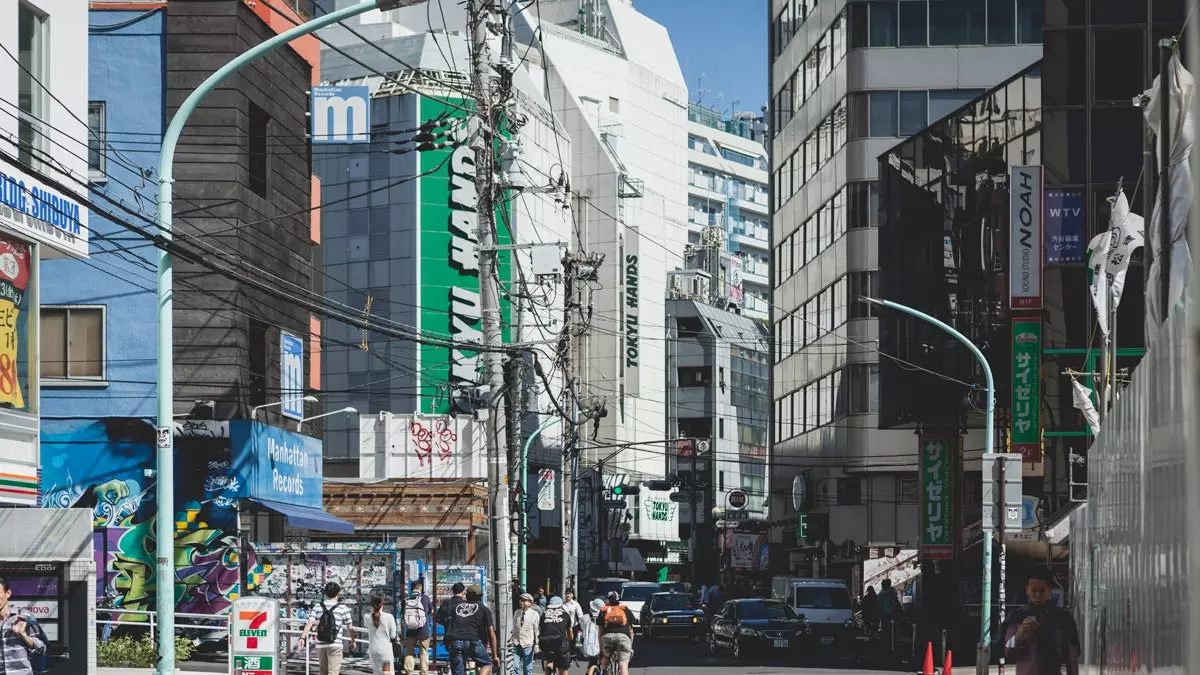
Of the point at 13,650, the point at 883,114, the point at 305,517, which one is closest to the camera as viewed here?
the point at 13,650

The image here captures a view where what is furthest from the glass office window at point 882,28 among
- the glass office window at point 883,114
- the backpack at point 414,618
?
the backpack at point 414,618

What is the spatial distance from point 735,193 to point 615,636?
141 meters

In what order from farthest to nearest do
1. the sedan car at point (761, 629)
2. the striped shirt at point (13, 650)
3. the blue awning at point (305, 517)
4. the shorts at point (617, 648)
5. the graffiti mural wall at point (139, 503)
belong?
the sedan car at point (761, 629), the blue awning at point (305, 517), the graffiti mural wall at point (139, 503), the shorts at point (617, 648), the striped shirt at point (13, 650)

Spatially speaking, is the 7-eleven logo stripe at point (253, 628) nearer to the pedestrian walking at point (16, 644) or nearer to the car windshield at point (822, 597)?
the pedestrian walking at point (16, 644)

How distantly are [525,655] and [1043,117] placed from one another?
68.0ft

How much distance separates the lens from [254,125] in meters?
35.8

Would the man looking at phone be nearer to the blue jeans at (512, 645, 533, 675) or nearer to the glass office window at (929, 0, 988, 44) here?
the blue jeans at (512, 645, 533, 675)

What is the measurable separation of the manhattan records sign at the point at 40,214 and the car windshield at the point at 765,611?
21.1 metres

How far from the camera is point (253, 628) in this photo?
20297 mm

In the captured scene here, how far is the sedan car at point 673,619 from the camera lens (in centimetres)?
4888

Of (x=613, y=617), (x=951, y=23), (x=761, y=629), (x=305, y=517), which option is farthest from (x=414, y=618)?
(x=951, y=23)

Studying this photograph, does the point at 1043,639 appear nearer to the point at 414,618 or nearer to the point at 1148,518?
the point at 1148,518

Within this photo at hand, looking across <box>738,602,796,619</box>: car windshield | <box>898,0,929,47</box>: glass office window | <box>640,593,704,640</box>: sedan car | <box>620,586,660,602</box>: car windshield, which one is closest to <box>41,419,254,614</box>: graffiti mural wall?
<box>738,602,796,619</box>: car windshield

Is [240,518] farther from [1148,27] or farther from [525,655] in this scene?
[1148,27]
